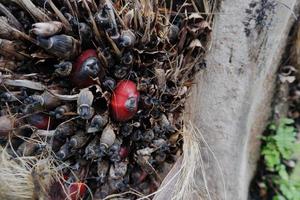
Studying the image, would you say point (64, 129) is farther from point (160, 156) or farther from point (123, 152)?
point (160, 156)

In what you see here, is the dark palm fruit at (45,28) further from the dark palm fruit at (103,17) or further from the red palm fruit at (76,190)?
the red palm fruit at (76,190)

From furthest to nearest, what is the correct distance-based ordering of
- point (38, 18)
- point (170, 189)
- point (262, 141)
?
point (262, 141) → point (170, 189) → point (38, 18)

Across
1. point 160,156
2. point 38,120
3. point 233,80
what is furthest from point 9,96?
point 233,80

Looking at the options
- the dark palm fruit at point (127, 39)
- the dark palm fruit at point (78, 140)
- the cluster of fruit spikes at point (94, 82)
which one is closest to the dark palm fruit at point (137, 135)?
the cluster of fruit spikes at point (94, 82)

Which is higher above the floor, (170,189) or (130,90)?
(130,90)

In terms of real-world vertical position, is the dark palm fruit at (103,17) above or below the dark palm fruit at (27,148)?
above

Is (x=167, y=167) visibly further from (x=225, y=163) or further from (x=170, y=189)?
(x=225, y=163)

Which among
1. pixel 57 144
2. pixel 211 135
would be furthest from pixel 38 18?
pixel 211 135
